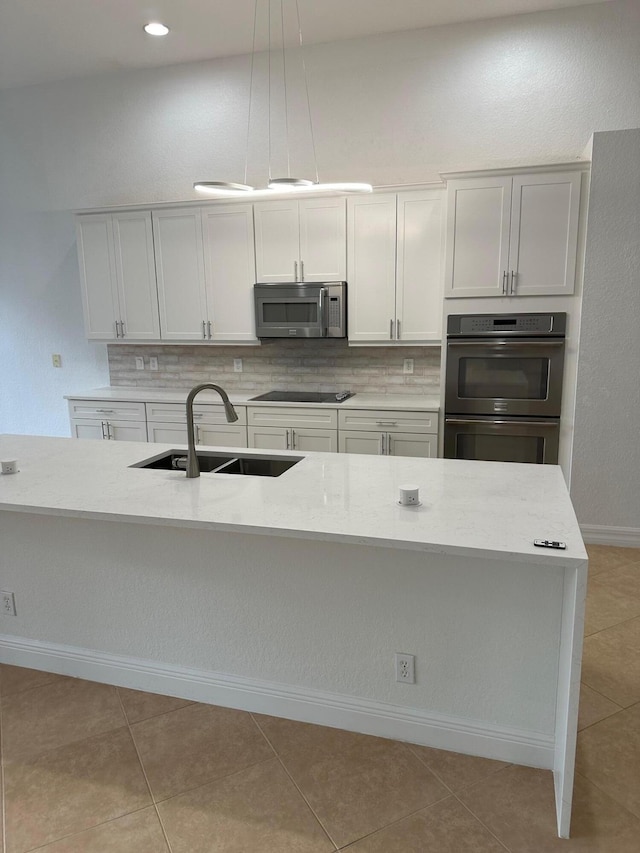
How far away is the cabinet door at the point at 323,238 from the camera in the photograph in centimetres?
404

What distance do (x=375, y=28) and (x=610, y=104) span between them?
5.30 ft

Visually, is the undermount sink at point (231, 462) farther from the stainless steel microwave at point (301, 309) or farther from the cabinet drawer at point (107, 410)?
the cabinet drawer at point (107, 410)

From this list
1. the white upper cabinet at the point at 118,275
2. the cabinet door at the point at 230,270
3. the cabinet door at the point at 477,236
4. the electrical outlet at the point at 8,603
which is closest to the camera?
the electrical outlet at the point at 8,603

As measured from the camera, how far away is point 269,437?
4.22 m

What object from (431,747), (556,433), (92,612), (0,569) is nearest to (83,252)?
(0,569)

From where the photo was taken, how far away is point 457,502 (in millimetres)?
1916

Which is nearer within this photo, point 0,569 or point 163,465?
point 0,569

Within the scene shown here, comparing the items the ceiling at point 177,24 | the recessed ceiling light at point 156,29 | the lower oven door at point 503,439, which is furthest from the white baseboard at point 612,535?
the recessed ceiling light at point 156,29

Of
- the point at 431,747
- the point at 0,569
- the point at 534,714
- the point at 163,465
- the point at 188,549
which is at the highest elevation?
the point at 163,465

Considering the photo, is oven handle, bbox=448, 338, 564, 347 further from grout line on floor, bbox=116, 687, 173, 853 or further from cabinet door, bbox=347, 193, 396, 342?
grout line on floor, bbox=116, 687, 173, 853

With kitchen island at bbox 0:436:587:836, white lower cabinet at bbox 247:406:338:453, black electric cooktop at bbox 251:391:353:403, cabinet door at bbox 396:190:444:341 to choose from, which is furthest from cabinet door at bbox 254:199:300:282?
kitchen island at bbox 0:436:587:836

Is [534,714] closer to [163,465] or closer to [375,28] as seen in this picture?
[163,465]

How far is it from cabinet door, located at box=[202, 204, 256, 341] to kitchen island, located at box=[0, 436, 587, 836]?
2.09m

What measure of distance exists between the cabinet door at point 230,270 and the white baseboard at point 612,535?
263cm
